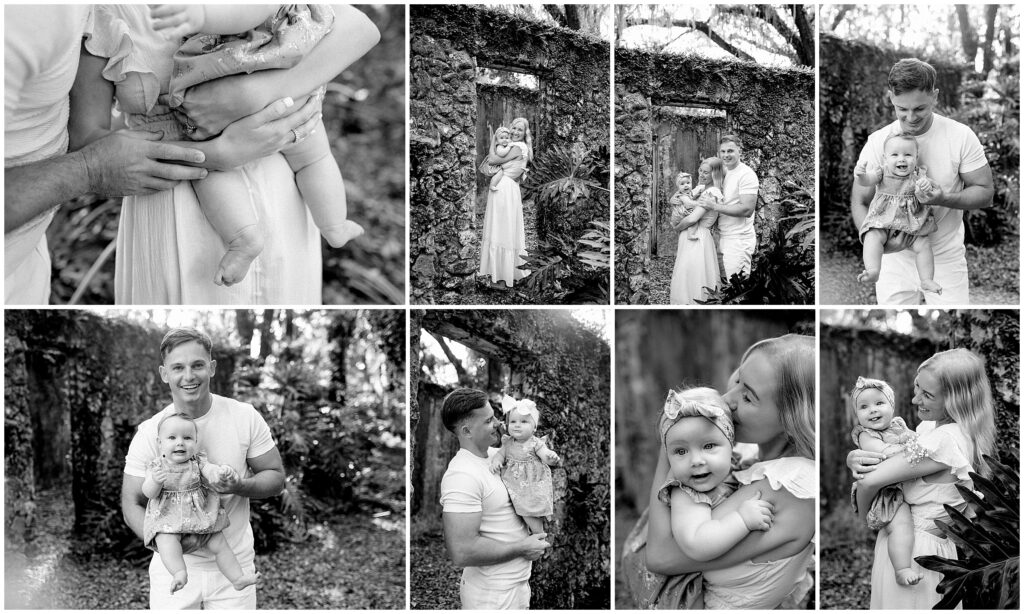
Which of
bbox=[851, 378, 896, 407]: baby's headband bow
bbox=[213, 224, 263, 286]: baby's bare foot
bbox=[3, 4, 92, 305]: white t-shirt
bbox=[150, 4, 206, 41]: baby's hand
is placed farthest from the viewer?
bbox=[851, 378, 896, 407]: baby's headband bow

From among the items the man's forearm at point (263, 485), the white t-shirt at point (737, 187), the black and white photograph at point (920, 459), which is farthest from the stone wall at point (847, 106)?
the man's forearm at point (263, 485)

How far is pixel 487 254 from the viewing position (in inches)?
139

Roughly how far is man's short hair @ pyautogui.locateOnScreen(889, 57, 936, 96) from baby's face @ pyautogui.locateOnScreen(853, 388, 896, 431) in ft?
3.36

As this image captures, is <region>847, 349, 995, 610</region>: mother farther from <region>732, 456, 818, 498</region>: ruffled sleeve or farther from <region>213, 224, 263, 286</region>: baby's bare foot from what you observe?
<region>213, 224, 263, 286</region>: baby's bare foot

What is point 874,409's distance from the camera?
346 centimetres

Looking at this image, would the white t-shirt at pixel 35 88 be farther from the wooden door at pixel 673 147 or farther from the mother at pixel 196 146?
the wooden door at pixel 673 147

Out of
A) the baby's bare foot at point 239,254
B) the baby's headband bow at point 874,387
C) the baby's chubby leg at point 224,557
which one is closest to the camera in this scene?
the baby's bare foot at point 239,254

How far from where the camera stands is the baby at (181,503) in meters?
3.33

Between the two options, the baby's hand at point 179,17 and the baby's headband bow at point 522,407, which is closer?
the baby's hand at point 179,17

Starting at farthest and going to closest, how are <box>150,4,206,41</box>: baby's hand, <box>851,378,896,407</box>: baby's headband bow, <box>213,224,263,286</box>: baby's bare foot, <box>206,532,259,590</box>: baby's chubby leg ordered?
<box>851,378,896,407</box>: baby's headband bow
<box>206,532,259,590</box>: baby's chubby leg
<box>213,224,263,286</box>: baby's bare foot
<box>150,4,206,41</box>: baby's hand

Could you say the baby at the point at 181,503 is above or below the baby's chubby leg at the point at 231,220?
below

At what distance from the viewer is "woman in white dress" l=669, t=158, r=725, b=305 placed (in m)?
3.54

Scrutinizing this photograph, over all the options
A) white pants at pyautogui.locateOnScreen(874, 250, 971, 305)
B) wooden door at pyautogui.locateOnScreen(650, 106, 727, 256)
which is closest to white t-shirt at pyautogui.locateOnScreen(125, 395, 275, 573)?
wooden door at pyautogui.locateOnScreen(650, 106, 727, 256)

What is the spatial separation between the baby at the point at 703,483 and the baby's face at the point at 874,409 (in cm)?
46
